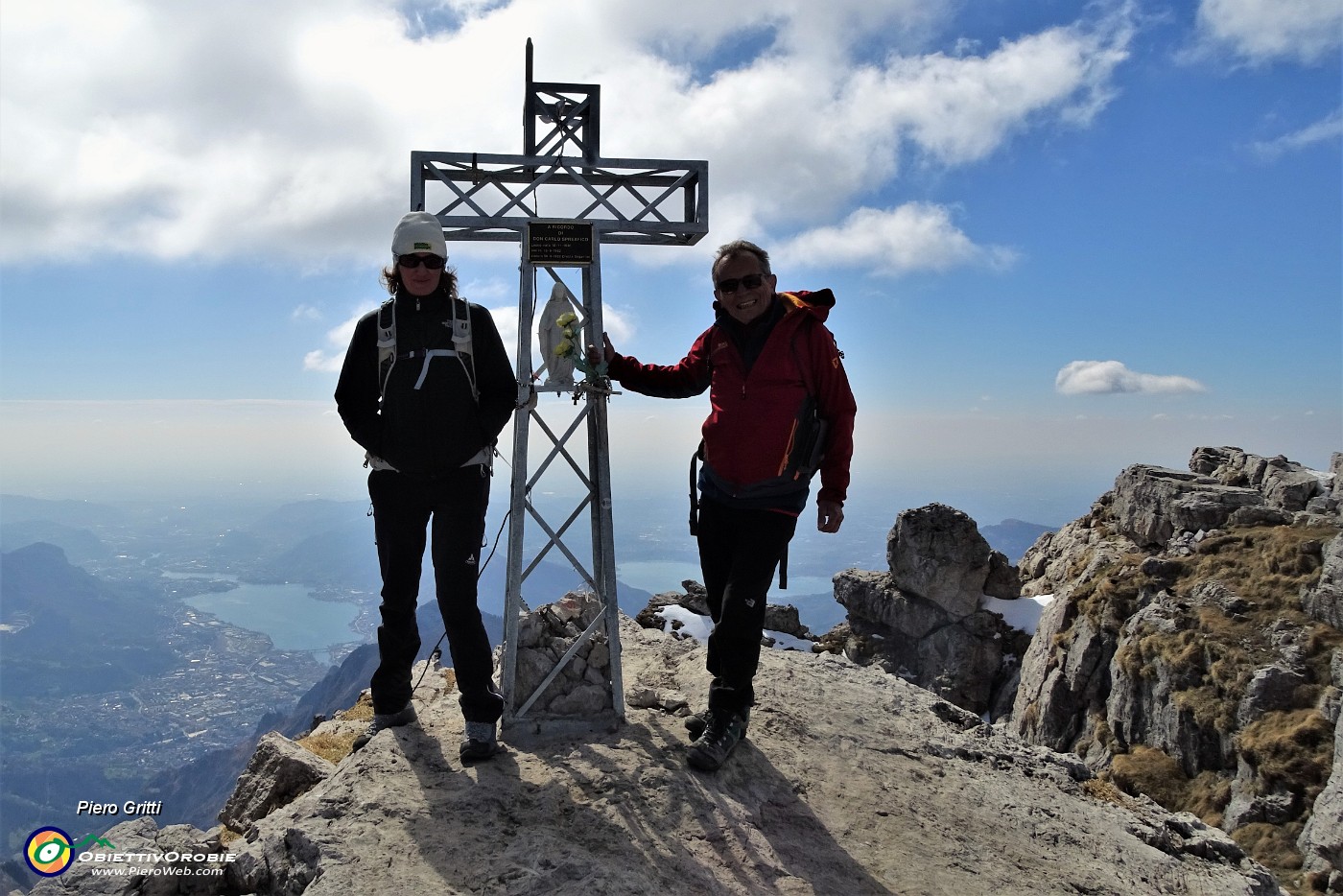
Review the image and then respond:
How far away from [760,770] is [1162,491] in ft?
97.6

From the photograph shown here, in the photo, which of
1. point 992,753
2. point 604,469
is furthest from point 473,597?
point 992,753

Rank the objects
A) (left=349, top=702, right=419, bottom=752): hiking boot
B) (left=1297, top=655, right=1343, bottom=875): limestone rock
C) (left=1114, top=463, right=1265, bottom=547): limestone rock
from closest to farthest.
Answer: (left=349, top=702, right=419, bottom=752): hiking boot → (left=1297, top=655, right=1343, bottom=875): limestone rock → (left=1114, top=463, right=1265, bottom=547): limestone rock

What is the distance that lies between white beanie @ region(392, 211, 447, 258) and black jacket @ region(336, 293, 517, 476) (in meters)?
0.38

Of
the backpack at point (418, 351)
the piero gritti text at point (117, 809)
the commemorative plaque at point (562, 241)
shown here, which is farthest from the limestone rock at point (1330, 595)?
the piero gritti text at point (117, 809)

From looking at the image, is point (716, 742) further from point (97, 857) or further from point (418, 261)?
point (418, 261)

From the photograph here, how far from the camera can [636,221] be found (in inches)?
255

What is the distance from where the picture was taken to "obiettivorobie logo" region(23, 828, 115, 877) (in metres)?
4.81

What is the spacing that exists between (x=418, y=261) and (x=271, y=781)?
472cm

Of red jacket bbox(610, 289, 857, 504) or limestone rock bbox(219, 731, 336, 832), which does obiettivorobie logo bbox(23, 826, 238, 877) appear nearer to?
limestone rock bbox(219, 731, 336, 832)

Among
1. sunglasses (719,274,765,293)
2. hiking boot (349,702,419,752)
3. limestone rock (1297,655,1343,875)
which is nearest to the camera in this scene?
sunglasses (719,274,765,293)

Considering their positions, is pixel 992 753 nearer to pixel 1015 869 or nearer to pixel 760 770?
pixel 1015 869

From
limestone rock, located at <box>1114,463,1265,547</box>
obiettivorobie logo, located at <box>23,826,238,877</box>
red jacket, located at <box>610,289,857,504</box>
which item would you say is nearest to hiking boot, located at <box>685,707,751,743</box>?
red jacket, located at <box>610,289,857,504</box>

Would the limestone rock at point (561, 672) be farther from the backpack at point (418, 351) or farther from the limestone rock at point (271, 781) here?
the backpack at point (418, 351)

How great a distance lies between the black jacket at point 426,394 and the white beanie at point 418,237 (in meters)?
0.38
